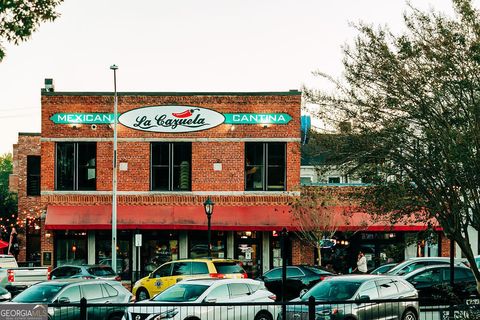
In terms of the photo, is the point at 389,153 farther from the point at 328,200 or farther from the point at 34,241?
the point at 34,241

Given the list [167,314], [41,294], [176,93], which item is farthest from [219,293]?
[176,93]

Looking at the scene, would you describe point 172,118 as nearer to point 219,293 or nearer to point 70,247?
point 70,247

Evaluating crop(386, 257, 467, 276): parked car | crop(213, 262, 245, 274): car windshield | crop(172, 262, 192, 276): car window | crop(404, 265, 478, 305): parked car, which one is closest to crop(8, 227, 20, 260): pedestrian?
crop(172, 262, 192, 276): car window

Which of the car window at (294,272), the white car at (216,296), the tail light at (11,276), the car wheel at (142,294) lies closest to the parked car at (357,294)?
the white car at (216,296)

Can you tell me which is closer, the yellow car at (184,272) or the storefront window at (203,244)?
the yellow car at (184,272)

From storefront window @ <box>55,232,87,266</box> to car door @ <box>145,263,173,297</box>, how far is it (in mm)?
11405

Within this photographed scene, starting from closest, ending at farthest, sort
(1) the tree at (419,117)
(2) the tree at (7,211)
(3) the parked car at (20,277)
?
1. (1) the tree at (419,117)
2. (3) the parked car at (20,277)
3. (2) the tree at (7,211)

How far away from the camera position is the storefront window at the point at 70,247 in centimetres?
4234

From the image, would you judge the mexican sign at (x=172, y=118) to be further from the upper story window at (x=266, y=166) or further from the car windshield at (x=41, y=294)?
the car windshield at (x=41, y=294)

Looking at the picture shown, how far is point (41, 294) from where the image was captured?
21797 mm

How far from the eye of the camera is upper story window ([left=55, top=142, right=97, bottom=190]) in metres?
42.7

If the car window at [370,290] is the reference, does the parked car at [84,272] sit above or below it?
below

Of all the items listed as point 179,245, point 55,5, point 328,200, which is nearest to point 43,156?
point 179,245

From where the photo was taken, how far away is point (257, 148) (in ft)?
141
